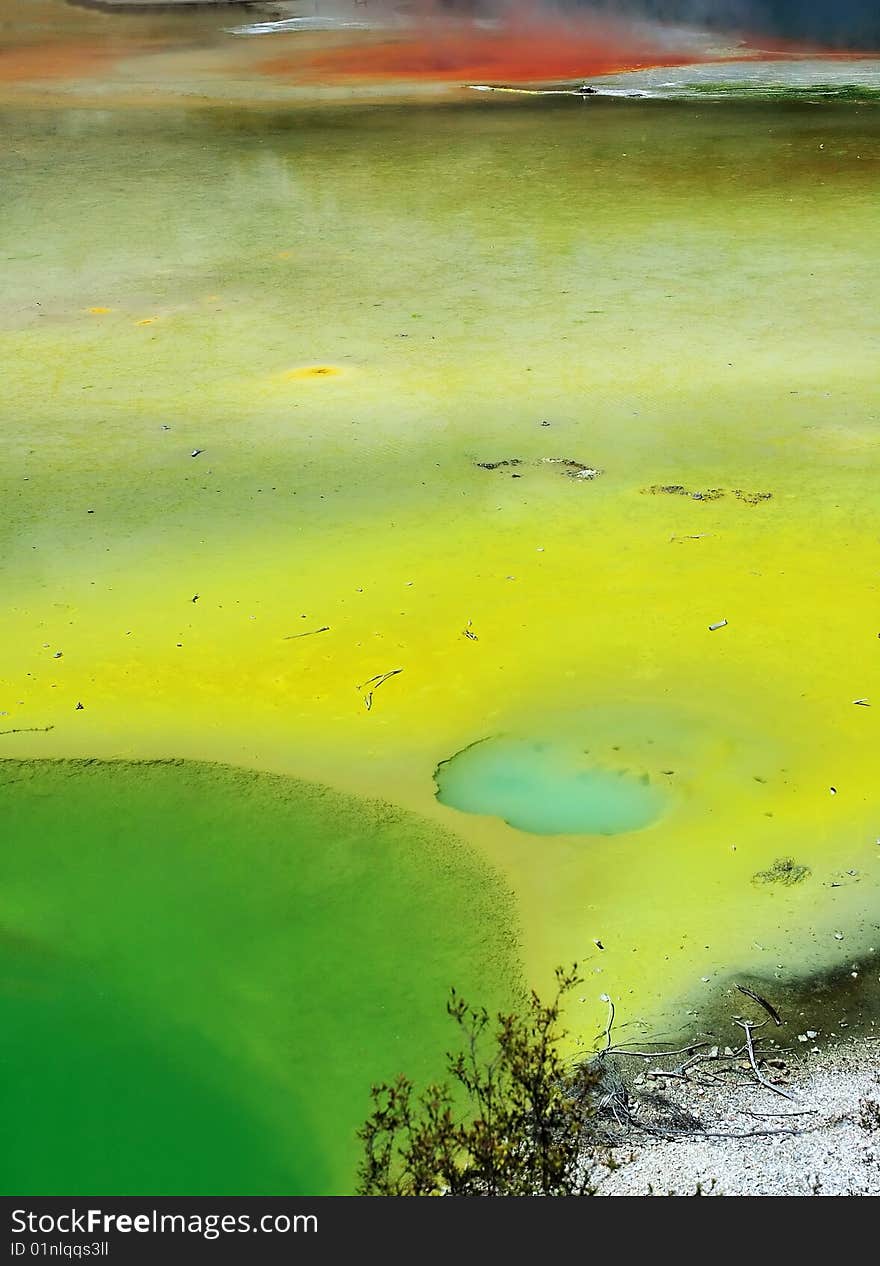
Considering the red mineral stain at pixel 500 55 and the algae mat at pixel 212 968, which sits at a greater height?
the red mineral stain at pixel 500 55

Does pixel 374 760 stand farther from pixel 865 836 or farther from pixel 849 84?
pixel 849 84

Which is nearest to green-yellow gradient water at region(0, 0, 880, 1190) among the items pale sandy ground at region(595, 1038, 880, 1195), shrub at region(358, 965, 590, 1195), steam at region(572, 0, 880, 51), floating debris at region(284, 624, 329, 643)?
floating debris at region(284, 624, 329, 643)

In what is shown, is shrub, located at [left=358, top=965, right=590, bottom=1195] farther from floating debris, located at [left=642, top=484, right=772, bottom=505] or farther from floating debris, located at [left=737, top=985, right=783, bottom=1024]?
floating debris, located at [left=642, top=484, right=772, bottom=505]

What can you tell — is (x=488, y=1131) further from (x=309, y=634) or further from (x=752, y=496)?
(x=752, y=496)

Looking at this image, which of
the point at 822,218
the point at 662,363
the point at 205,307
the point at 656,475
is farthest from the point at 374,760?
the point at 822,218

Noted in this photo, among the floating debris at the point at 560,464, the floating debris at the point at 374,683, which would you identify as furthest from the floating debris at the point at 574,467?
the floating debris at the point at 374,683

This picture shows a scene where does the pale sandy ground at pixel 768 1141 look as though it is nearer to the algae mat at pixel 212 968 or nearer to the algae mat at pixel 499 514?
the algae mat at pixel 499 514

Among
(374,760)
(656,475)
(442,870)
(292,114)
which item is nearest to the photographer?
(442,870)
